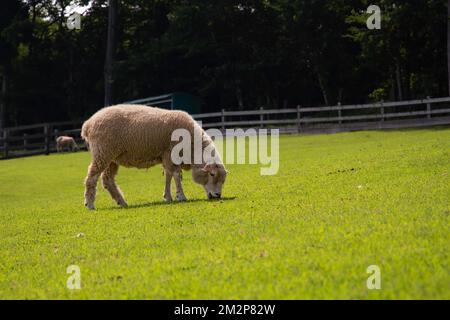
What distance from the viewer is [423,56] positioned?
33625 millimetres

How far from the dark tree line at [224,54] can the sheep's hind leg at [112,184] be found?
20785 millimetres

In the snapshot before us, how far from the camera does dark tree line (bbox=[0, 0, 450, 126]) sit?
109ft

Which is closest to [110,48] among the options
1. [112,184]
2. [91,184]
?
[112,184]

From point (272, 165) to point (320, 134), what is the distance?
11.7 metres

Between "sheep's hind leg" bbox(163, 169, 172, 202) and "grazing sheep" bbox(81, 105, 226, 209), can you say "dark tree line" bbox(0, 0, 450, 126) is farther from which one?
"sheep's hind leg" bbox(163, 169, 172, 202)

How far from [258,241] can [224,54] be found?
3363 cm

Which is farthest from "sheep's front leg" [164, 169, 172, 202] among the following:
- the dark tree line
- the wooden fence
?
the dark tree line

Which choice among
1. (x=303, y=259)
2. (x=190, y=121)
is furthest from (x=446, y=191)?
(x=190, y=121)

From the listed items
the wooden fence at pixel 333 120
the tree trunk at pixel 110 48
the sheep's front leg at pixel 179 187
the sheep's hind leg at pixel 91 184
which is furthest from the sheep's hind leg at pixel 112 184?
the tree trunk at pixel 110 48

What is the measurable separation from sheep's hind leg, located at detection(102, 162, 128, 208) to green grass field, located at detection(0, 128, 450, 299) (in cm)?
37

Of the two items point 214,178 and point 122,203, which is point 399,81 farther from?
point 122,203

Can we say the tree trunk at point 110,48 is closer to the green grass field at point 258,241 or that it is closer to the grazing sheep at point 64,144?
the grazing sheep at point 64,144
